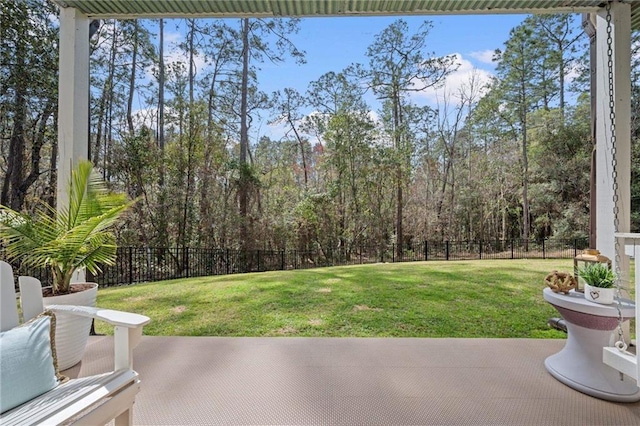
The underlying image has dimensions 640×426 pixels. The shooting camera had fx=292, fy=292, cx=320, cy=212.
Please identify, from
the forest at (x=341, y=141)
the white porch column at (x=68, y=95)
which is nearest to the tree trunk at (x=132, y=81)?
the forest at (x=341, y=141)

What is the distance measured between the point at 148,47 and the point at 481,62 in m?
8.78

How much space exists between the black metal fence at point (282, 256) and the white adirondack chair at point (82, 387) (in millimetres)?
4340

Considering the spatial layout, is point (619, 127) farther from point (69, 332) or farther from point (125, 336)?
point (69, 332)

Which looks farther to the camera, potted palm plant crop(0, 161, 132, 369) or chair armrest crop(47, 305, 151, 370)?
potted palm plant crop(0, 161, 132, 369)

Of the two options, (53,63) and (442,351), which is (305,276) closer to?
(442,351)

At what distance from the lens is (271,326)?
3.12 m

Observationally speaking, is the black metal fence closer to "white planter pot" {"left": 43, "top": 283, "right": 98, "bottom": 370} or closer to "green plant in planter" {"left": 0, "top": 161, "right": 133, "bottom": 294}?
"green plant in planter" {"left": 0, "top": 161, "right": 133, "bottom": 294}

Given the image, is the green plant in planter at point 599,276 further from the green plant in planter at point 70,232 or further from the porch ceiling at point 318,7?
the green plant in planter at point 70,232

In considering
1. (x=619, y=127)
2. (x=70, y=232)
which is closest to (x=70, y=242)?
(x=70, y=232)

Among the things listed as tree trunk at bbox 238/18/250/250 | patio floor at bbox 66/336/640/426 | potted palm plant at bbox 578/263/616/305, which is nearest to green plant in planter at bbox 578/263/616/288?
potted palm plant at bbox 578/263/616/305

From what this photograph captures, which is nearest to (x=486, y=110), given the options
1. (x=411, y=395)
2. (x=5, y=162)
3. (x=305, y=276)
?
(x=305, y=276)

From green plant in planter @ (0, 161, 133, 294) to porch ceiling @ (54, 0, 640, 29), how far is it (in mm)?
1316

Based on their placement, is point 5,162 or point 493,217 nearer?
point 5,162

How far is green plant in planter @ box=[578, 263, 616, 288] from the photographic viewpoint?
1.73m
